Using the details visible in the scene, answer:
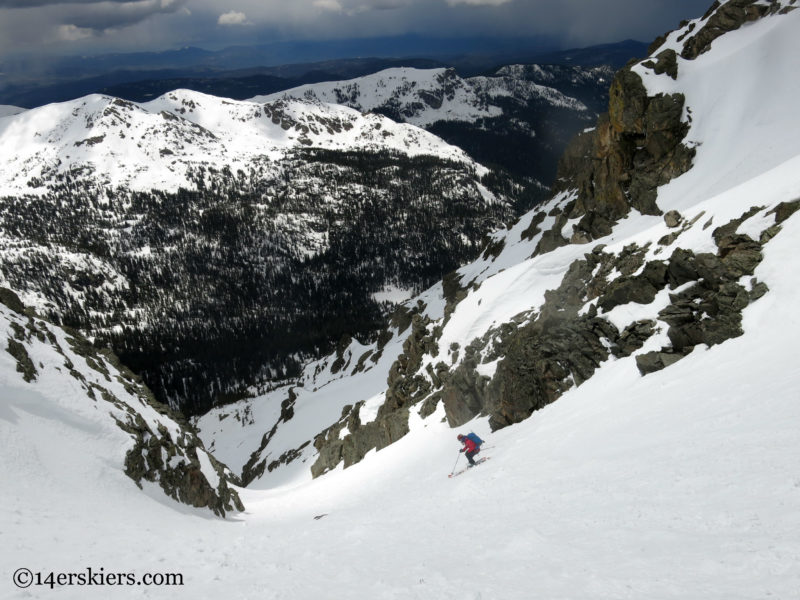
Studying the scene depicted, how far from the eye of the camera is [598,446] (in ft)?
51.4

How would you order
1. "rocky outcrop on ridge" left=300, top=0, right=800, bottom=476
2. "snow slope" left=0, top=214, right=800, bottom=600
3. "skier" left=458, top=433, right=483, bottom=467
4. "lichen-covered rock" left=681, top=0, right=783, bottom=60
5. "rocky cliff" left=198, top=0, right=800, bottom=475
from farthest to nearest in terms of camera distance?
"lichen-covered rock" left=681, top=0, right=783, bottom=60 < "skier" left=458, top=433, right=483, bottom=467 < "rocky cliff" left=198, top=0, right=800, bottom=475 < "rocky outcrop on ridge" left=300, top=0, right=800, bottom=476 < "snow slope" left=0, top=214, right=800, bottom=600

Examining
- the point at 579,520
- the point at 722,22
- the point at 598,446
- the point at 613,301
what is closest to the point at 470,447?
the point at 598,446

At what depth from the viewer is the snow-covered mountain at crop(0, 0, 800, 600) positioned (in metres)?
9.21

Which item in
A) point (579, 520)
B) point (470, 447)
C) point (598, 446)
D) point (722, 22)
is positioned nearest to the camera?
point (579, 520)

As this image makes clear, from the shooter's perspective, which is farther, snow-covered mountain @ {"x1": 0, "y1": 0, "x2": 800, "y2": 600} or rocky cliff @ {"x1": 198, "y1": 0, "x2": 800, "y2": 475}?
rocky cliff @ {"x1": 198, "y1": 0, "x2": 800, "y2": 475}

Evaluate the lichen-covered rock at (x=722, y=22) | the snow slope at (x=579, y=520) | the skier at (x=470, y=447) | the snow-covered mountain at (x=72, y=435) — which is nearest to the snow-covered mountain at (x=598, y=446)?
the snow slope at (x=579, y=520)

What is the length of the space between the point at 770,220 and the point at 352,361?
10276 centimetres

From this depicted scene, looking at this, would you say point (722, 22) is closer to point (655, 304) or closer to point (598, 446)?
point (655, 304)

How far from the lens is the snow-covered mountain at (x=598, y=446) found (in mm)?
9211

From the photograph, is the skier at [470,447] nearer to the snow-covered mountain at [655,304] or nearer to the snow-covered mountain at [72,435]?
the snow-covered mountain at [655,304]

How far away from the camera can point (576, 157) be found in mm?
105625

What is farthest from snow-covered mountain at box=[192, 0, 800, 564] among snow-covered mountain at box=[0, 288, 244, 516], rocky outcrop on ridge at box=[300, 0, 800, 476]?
snow-covered mountain at box=[0, 288, 244, 516]

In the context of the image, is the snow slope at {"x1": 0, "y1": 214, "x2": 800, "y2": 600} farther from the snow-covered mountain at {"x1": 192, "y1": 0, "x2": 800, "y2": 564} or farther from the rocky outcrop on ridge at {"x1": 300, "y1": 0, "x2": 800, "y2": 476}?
the rocky outcrop on ridge at {"x1": 300, "y1": 0, "x2": 800, "y2": 476}

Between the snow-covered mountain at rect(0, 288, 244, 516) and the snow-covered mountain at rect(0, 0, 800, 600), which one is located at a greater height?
the snow-covered mountain at rect(0, 0, 800, 600)
